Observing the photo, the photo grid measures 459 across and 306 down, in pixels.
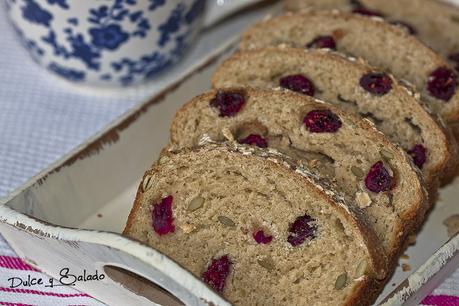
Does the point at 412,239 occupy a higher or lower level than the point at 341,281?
lower

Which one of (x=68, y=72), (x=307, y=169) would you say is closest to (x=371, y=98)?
(x=307, y=169)

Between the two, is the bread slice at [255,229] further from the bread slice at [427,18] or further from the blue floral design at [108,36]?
the bread slice at [427,18]

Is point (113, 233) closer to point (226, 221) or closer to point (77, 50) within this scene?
point (226, 221)

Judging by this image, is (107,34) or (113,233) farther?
(107,34)

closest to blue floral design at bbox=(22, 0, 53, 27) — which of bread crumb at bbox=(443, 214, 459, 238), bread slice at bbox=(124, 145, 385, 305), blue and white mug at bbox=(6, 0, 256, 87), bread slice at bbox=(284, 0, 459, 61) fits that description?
blue and white mug at bbox=(6, 0, 256, 87)

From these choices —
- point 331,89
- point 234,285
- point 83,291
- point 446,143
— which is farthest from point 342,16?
point 83,291

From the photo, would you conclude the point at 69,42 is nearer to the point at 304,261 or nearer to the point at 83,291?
the point at 83,291

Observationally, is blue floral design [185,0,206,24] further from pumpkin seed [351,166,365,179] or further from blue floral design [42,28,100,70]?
pumpkin seed [351,166,365,179]
